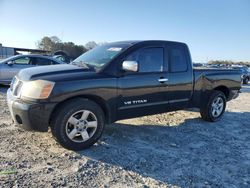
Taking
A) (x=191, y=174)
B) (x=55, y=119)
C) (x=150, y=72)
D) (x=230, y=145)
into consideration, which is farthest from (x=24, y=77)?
(x=230, y=145)

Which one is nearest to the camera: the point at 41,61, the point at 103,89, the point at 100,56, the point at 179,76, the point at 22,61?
the point at 103,89

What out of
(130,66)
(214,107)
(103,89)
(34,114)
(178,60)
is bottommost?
(214,107)

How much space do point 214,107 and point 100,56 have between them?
10.8 ft

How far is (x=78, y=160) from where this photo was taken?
4.31m

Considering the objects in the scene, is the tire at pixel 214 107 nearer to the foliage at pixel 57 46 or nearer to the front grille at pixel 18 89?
the front grille at pixel 18 89

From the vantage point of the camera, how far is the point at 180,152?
16.3ft

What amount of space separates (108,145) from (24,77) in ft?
5.89

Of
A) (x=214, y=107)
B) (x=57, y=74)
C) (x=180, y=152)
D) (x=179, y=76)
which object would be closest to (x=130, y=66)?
(x=57, y=74)

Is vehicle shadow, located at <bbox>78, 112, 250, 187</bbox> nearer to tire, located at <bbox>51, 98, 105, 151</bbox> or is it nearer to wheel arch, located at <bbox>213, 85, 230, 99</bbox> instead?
tire, located at <bbox>51, 98, 105, 151</bbox>

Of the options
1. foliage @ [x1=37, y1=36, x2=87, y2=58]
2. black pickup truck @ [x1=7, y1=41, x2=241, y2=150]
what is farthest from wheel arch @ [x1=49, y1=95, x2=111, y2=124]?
foliage @ [x1=37, y1=36, x2=87, y2=58]

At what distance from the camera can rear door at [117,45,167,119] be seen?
5.19 m

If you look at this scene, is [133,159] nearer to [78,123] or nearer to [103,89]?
[78,123]

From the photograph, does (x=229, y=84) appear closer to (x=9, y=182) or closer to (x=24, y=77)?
(x=24, y=77)

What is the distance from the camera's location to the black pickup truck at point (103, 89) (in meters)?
4.41
